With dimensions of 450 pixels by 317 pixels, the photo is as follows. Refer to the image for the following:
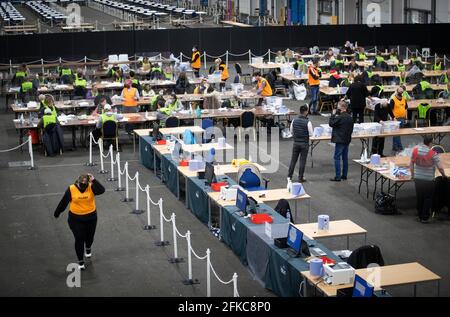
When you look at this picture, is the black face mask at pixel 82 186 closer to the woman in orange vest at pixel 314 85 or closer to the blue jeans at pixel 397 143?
the blue jeans at pixel 397 143

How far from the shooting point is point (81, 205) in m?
13.6

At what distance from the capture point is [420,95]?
2559 centimetres

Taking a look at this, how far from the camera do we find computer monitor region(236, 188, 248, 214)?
14196 mm

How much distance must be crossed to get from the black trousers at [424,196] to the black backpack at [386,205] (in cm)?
64

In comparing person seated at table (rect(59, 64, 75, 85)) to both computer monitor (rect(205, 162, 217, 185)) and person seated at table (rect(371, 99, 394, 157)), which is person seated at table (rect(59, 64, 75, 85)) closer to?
person seated at table (rect(371, 99, 394, 157))

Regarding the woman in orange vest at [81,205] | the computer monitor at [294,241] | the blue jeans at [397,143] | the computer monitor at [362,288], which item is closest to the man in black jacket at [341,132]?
the blue jeans at [397,143]

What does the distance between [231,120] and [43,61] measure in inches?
622

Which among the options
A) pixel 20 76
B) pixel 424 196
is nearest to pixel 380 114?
pixel 424 196

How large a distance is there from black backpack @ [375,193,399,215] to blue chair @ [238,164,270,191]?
2301 millimetres

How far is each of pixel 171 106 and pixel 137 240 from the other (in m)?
8.25

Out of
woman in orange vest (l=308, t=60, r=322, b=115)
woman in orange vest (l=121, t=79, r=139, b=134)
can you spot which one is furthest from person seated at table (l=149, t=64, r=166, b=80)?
woman in orange vest (l=308, t=60, r=322, b=115)
